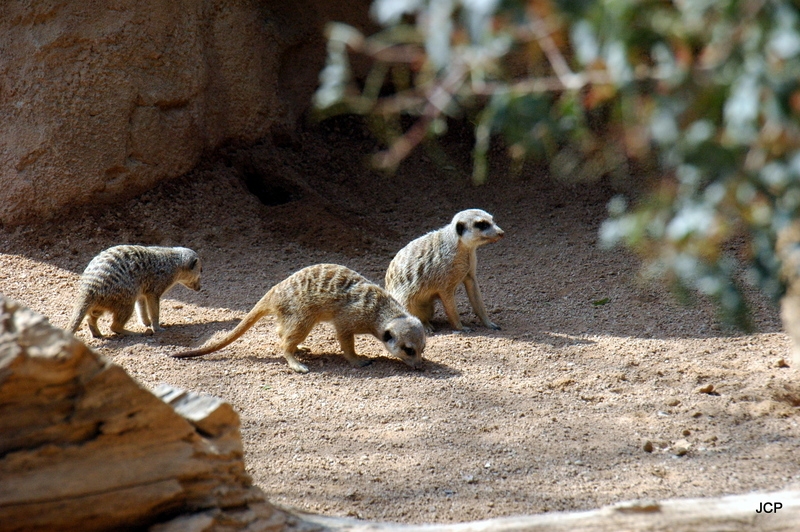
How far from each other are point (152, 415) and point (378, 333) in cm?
240

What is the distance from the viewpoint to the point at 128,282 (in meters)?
4.60

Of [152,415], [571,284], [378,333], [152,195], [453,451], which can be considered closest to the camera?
[152,415]

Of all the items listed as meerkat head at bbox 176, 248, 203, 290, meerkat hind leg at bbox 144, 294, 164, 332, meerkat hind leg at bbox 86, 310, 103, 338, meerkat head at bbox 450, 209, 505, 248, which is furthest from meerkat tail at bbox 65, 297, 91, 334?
meerkat head at bbox 450, 209, 505, 248

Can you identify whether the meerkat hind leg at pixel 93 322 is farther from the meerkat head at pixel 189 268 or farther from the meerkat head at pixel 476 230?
the meerkat head at pixel 476 230

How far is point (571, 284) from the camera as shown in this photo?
5449 mm

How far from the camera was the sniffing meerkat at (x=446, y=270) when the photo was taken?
493 cm

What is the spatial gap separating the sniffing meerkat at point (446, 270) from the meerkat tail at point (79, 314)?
72.6 inches

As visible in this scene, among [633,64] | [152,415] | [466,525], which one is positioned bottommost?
[466,525]

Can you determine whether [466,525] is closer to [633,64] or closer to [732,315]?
[732,315]

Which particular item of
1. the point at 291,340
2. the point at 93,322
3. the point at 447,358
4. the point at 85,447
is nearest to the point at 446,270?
the point at 447,358

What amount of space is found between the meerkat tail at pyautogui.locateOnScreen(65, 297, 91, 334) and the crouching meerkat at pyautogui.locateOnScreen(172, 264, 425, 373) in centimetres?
64

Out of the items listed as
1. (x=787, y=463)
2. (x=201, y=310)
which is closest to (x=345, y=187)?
(x=201, y=310)

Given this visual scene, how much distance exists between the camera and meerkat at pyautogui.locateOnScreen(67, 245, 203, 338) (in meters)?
4.42

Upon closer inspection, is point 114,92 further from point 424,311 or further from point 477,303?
point 477,303
